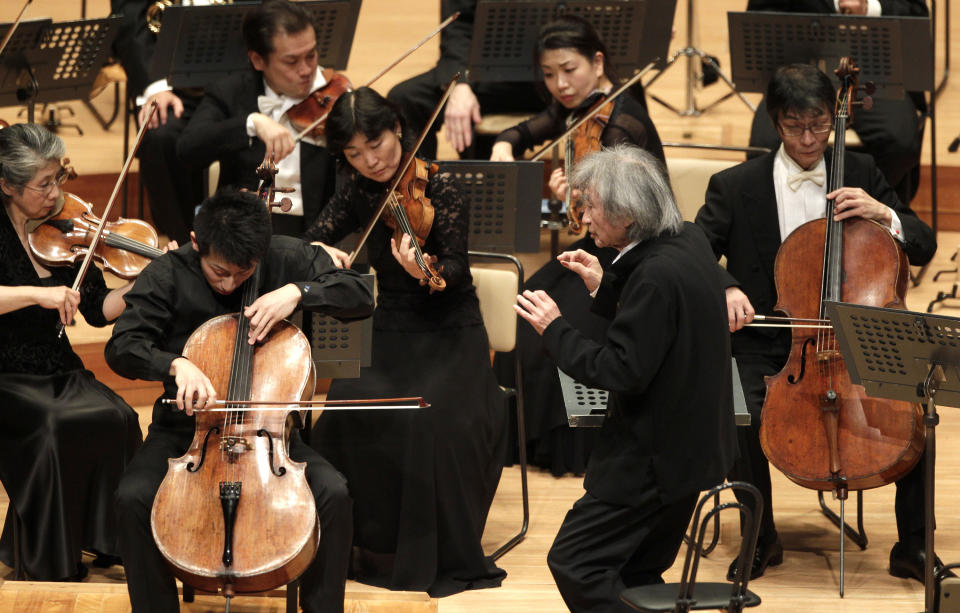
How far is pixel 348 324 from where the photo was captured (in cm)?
309

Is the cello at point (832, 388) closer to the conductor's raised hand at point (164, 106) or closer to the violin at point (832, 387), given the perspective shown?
the violin at point (832, 387)

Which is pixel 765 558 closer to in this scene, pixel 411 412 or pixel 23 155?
pixel 411 412

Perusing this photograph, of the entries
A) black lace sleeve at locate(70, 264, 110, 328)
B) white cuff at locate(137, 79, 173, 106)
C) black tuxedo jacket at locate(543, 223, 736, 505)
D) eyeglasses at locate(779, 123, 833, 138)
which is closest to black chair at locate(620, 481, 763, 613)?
black tuxedo jacket at locate(543, 223, 736, 505)

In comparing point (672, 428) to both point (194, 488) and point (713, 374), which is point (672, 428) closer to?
point (713, 374)

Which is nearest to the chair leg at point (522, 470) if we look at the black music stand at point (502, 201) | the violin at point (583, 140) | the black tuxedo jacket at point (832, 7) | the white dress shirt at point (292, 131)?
the black music stand at point (502, 201)

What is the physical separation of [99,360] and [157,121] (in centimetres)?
77

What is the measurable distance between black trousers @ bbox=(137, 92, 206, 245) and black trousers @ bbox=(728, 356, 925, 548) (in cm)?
192

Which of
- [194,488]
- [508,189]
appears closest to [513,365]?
[508,189]

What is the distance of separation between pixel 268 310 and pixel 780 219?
1439 millimetres

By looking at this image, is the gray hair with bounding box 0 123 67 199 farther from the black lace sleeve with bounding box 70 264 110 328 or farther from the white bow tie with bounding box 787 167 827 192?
the white bow tie with bounding box 787 167 827 192

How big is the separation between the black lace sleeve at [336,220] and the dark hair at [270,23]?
586 mm

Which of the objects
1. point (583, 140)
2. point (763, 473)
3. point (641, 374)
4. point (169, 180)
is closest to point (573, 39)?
point (583, 140)

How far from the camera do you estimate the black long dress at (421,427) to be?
3.25 metres

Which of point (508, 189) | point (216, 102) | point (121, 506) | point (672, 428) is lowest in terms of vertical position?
point (121, 506)
